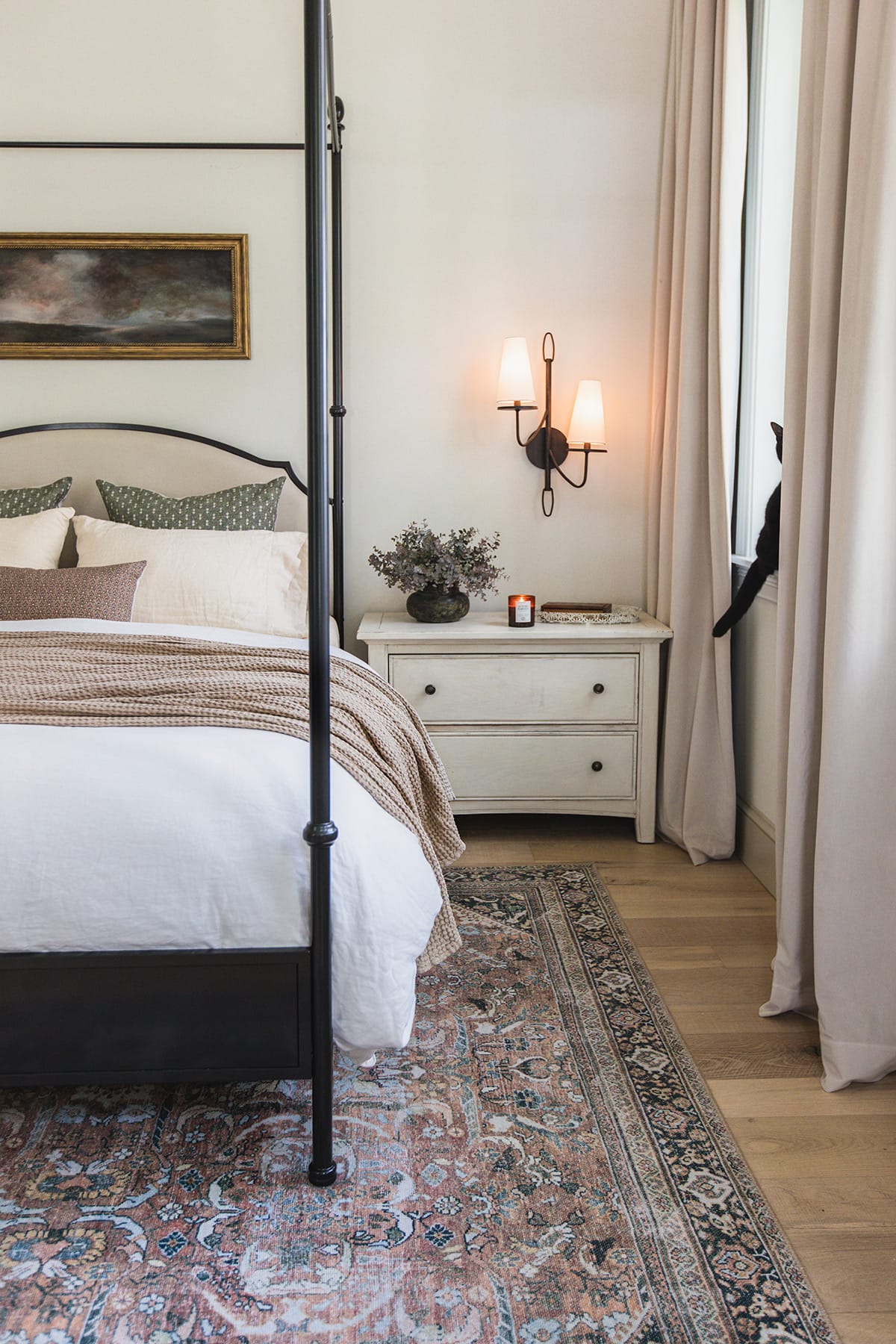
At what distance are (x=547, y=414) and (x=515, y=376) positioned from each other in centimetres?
20

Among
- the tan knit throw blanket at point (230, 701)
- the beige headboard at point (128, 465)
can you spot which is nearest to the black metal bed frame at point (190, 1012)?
the tan knit throw blanket at point (230, 701)

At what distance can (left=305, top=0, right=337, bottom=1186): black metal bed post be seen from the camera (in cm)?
139

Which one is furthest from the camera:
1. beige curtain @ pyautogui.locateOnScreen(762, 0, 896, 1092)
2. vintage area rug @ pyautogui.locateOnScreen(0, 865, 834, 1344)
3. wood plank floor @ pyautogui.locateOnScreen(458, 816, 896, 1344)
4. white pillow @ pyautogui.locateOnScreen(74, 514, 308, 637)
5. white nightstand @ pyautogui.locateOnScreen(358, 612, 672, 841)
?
white nightstand @ pyautogui.locateOnScreen(358, 612, 672, 841)

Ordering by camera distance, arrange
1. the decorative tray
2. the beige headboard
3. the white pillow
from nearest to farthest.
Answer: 1. the white pillow
2. the decorative tray
3. the beige headboard

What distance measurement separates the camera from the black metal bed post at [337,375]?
3201 mm

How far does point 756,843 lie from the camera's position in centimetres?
291

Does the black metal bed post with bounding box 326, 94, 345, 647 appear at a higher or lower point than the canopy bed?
higher

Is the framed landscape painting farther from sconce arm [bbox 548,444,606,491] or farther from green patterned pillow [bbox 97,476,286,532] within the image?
sconce arm [bbox 548,444,606,491]

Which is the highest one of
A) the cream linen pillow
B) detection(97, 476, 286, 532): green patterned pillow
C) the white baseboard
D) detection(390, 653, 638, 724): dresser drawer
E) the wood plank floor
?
detection(97, 476, 286, 532): green patterned pillow

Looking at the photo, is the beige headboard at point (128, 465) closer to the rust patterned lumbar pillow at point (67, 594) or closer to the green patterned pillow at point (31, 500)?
the green patterned pillow at point (31, 500)

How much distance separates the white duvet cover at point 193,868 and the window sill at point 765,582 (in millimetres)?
1515

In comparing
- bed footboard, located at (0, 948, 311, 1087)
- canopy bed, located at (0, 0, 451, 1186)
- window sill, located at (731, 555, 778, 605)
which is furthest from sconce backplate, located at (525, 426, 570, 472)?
bed footboard, located at (0, 948, 311, 1087)

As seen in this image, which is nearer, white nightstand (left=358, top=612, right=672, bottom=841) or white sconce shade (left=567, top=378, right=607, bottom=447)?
white nightstand (left=358, top=612, right=672, bottom=841)

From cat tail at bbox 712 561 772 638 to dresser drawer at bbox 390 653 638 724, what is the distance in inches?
12.6
